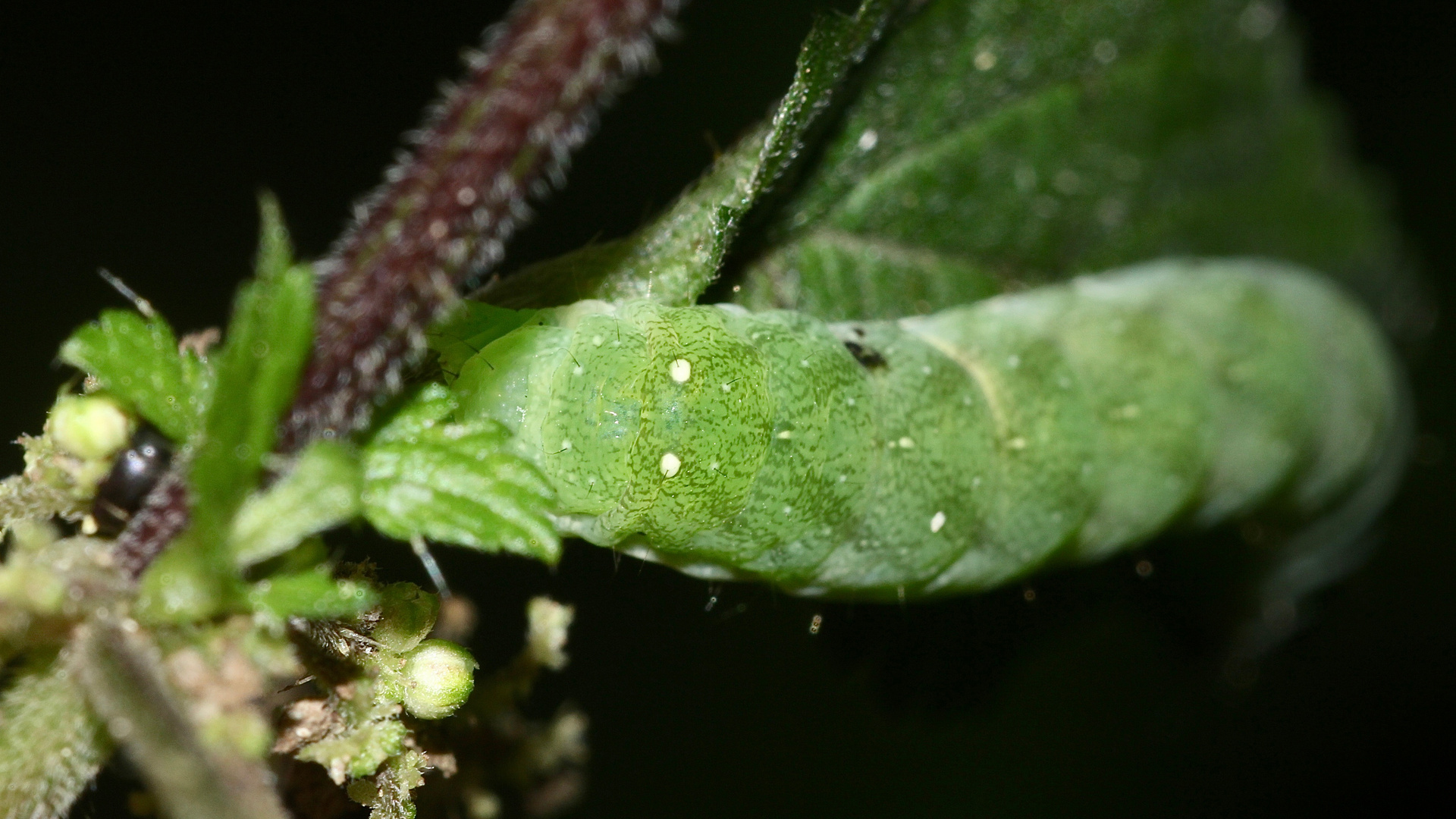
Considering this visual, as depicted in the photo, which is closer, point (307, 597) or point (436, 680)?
point (307, 597)

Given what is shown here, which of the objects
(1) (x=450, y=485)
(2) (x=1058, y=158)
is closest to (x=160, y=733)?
(1) (x=450, y=485)

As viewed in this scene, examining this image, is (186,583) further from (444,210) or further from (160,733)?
(444,210)

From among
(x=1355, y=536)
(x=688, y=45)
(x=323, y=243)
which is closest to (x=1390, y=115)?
(x=1355, y=536)

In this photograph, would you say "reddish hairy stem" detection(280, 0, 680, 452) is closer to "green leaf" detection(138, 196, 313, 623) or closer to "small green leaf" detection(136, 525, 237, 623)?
"green leaf" detection(138, 196, 313, 623)

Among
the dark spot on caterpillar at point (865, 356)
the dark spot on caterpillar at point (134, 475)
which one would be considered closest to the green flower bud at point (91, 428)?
the dark spot on caterpillar at point (134, 475)

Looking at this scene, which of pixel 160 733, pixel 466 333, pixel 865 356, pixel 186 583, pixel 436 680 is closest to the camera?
pixel 160 733

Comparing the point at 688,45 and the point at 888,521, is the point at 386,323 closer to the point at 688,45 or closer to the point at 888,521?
the point at 888,521

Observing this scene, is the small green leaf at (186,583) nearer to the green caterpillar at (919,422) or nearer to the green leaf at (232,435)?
the green leaf at (232,435)
